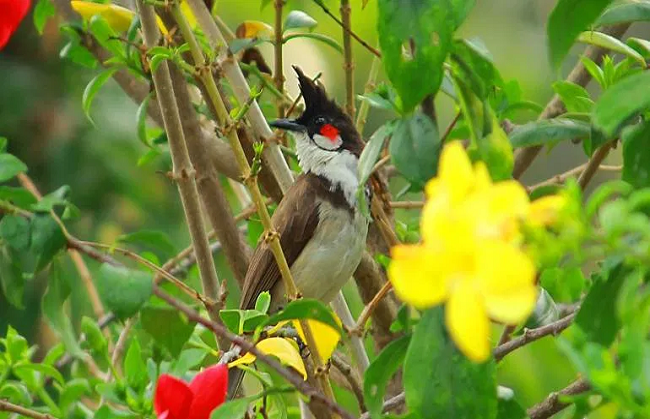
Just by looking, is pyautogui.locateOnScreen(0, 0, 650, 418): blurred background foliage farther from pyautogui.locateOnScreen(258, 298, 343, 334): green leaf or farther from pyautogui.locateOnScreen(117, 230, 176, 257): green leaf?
pyautogui.locateOnScreen(258, 298, 343, 334): green leaf

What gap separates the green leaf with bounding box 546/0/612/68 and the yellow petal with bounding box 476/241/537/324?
13.6 inches

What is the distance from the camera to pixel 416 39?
2.58 feet

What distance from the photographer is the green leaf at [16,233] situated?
3.94ft

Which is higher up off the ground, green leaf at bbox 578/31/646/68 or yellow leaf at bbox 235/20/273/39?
green leaf at bbox 578/31/646/68

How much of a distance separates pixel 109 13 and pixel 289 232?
2.19 feet

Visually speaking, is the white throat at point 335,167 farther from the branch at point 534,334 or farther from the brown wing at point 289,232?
the branch at point 534,334

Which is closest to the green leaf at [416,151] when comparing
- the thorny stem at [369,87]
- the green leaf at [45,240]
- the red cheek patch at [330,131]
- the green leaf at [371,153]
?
the green leaf at [371,153]

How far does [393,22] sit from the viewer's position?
0.79 metres

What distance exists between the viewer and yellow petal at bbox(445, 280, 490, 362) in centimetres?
46

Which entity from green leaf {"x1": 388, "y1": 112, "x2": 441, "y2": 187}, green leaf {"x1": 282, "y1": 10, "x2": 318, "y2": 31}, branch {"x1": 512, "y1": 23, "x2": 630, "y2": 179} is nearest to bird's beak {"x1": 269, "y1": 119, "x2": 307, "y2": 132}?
green leaf {"x1": 282, "y1": 10, "x2": 318, "y2": 31}

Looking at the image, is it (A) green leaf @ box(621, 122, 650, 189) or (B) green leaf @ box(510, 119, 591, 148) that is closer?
(A) green leaf @ box(621, 122, 650, 189)

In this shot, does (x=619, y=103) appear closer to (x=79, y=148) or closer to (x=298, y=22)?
(x=298, y=22)

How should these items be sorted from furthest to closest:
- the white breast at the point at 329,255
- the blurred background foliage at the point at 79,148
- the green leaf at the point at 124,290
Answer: the blurred background foliage at the point at 79,148 → the white breast at the point at 329,255 → the green leaf at the point at 124,290

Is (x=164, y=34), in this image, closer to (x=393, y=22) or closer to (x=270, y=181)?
(x=270, y=181)
